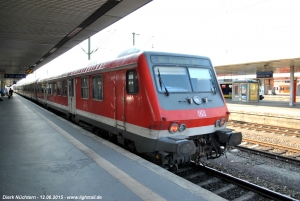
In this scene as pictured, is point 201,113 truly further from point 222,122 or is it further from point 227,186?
point 227,186

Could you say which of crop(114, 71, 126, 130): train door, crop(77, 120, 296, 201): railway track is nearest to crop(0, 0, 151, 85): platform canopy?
crop(114, 71, 126, 130): train door

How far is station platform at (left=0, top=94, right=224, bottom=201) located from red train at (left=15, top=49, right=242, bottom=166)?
0.55m

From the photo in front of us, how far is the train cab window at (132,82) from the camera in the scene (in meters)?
5.68

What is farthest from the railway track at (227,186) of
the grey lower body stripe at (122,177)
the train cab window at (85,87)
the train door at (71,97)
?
the train door at (71,97)

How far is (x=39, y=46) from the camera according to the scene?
48.9 ft

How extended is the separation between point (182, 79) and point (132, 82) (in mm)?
1161

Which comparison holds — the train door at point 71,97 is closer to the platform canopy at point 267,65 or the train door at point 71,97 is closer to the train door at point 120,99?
the train door at point 120,99

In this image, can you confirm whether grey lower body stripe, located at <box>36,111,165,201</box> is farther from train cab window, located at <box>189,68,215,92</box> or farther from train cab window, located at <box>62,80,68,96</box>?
train cab window, located at <box>62,80,68,96</box>

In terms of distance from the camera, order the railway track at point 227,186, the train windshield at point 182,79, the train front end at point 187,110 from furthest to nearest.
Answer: the train windshield at point 182,79 < the train front end at point 187,110 < the railway track at point 227,186

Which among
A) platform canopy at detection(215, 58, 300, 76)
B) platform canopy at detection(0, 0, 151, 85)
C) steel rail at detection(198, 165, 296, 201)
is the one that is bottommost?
steel rail at detection(198, 165, 296, 201)

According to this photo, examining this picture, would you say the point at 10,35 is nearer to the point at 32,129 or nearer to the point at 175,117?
the point at 32,129

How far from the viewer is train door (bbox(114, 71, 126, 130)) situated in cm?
627

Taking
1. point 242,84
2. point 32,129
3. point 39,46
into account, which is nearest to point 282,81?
point 242,84

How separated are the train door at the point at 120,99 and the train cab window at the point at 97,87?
1.09 meters
